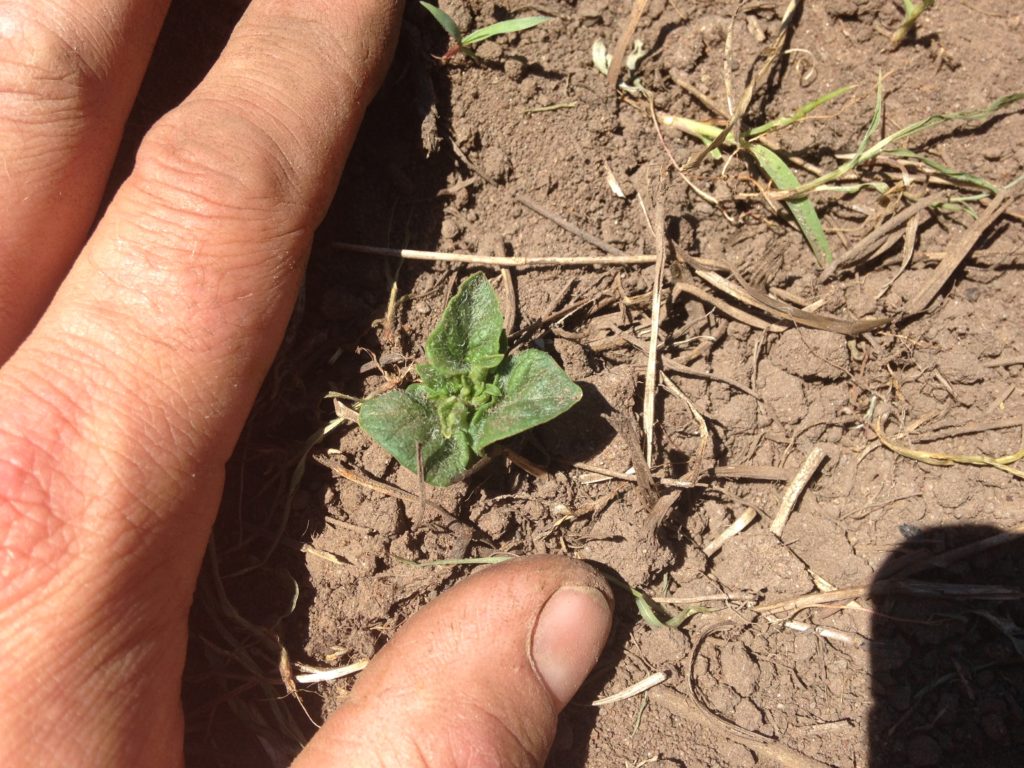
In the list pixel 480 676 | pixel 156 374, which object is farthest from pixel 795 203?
pixel 156 374

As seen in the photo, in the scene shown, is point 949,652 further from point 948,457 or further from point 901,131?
point 901,131

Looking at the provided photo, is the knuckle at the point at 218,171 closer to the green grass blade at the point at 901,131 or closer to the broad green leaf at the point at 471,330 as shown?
the broad green leaf at the point at 471,330

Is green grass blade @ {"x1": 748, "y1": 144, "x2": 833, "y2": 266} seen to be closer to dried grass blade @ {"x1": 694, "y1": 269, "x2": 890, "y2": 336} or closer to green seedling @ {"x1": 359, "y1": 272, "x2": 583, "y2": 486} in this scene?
dried grass blade @ {"x1": 694, "y1": 269, "x2": 890, "y2": 336}

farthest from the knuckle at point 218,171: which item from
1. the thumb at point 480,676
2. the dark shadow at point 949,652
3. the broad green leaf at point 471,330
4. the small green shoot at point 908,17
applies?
the dark shadow at point 949,652

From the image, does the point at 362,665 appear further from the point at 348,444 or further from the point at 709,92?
the point at 709,92

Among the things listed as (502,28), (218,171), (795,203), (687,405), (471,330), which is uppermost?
(502,28)

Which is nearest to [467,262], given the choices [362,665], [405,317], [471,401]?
[405,317]
